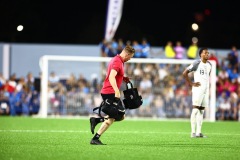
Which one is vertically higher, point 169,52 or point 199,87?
point 169,52

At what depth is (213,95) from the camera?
2798cm

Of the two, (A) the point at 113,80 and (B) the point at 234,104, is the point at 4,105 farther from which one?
(A) the point at 113,80

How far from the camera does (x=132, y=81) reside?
28203mm

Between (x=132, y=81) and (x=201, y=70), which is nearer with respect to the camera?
(x=201, y=70)

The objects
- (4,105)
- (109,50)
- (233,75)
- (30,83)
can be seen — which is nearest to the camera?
(30,83)

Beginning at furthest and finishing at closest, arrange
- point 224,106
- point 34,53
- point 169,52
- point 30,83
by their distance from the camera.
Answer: point 34,53 < point 169,52 < point 30,83 < point 224,106

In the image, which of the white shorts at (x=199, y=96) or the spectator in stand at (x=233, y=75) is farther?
the spectator in stand at (x=233, y=75)

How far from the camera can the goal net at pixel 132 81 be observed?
1108 inches

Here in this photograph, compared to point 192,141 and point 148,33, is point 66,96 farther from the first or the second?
point 148,33

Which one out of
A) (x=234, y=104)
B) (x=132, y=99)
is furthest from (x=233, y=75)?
(x=132, y=99)

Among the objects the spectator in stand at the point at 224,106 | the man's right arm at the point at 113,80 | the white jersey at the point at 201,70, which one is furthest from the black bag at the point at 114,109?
the spectator in stand at the point at 224,106

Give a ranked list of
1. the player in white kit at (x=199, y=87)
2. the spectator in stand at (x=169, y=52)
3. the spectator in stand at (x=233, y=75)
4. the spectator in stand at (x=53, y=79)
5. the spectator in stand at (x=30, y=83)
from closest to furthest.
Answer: the player in white kit at (x=199, y=87), the spectator in stand at (x=53, y=79), the spectator in stand at (x=30, y=83), the spectator in stand at (x=233, y=75), the spectator in stand at (x=169, y=52)

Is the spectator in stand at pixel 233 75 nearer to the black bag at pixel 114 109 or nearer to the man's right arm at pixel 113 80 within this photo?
the black bag at pixel 114 109

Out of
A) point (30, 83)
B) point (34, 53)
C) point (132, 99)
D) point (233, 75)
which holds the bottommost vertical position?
point (30, 83)
